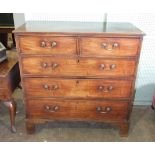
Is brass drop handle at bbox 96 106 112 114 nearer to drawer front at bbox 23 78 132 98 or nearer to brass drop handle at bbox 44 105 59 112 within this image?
drawer front at bbox 23 78 132 98

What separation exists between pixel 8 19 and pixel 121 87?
2.61 metres

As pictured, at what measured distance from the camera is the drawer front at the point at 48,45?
148cm

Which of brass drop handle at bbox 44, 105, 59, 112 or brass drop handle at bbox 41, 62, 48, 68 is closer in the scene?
brass drop handle at bbox 41, 62, 48, 68

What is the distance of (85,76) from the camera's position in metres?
1.61

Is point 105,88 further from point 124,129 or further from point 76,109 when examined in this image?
point 124,129

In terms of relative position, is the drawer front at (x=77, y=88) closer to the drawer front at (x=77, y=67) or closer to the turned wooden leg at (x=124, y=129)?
the drawer front at (x=77, y=67)

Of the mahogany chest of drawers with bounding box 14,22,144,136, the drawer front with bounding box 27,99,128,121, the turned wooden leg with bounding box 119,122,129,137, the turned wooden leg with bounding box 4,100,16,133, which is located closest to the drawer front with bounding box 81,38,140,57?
the mahogany chest of drawers with bounding box 14,22,144,136

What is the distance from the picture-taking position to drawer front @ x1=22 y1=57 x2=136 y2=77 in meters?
1.55

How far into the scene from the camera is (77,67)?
1.58m

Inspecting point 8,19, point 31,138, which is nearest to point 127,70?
point 31,138

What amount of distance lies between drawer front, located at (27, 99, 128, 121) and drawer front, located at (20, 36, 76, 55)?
448 millimetres

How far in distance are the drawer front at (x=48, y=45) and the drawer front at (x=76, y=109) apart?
1.47 feet

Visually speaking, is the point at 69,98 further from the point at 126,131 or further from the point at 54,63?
the point at 126,131

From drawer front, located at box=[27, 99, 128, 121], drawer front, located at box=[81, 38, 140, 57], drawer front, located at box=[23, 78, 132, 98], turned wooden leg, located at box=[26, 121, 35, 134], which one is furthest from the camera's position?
turned wooden leg, located at box=[26, 121, 35, 134]
